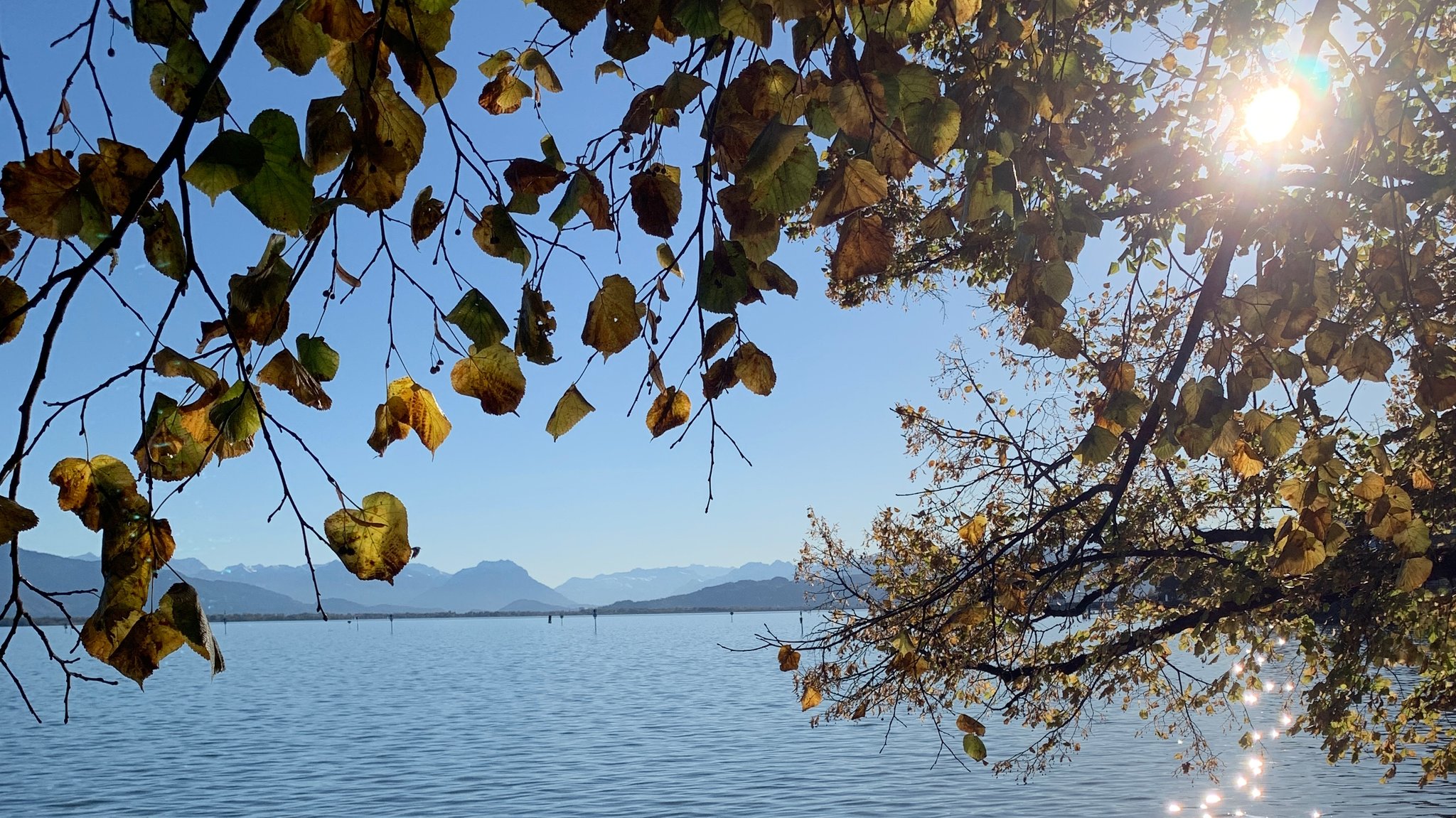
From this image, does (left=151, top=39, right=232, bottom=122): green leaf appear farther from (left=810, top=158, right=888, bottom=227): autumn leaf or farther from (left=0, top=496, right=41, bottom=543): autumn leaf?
(left=810, top=158, right=888, bottom=227): autumn leaf

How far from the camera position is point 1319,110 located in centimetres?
445

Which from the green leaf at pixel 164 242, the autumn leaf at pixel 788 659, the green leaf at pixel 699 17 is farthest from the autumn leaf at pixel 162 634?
the autumn leaf at pixel 788 659

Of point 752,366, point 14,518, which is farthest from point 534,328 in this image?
point 14,518

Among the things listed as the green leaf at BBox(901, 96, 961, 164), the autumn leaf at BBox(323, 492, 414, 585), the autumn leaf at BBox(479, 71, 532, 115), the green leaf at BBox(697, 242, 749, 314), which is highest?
the autumn leaf at BBox(479, 71, 532, 115)

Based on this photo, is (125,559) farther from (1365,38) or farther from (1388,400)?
(1388,400)

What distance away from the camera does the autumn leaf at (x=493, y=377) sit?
176 centimetres

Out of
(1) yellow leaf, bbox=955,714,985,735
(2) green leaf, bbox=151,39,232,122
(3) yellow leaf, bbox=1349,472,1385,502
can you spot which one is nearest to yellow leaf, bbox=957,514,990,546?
(1) yellow leaf, bbox=955,714,985,735

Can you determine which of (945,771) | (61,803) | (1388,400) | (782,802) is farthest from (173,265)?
(61,803)

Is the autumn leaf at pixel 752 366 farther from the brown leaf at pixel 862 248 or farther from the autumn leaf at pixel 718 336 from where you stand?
the brown leaf at pixel 862 248

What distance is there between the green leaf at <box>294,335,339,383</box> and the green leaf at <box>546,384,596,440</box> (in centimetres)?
42

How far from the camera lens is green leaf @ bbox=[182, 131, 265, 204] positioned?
143 centimetres

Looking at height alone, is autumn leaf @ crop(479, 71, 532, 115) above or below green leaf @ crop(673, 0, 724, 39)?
above

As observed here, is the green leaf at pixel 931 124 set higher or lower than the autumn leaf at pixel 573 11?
lower

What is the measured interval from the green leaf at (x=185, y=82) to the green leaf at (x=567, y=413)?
79 centimetres
